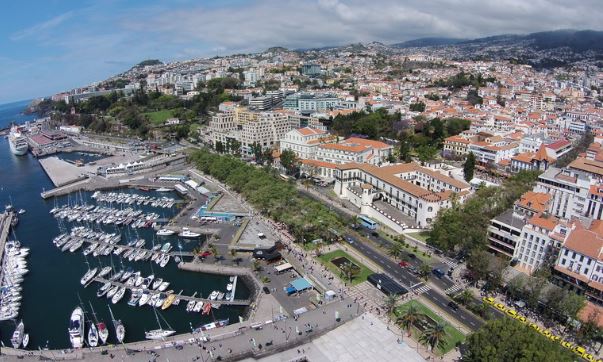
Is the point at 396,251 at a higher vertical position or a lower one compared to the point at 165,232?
higher

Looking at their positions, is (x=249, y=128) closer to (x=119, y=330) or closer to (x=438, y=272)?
(x=438, y=272)

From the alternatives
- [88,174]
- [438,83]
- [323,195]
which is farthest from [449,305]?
[438,83]

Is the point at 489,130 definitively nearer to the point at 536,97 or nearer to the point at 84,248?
the point at 536,97

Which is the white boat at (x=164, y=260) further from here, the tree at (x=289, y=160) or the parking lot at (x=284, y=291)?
the tree at (x=289, y=160)

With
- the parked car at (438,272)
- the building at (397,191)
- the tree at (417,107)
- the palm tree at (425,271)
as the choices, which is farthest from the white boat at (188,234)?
the tree at (417,107)

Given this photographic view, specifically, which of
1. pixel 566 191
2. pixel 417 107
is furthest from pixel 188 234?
pixel 417 107
